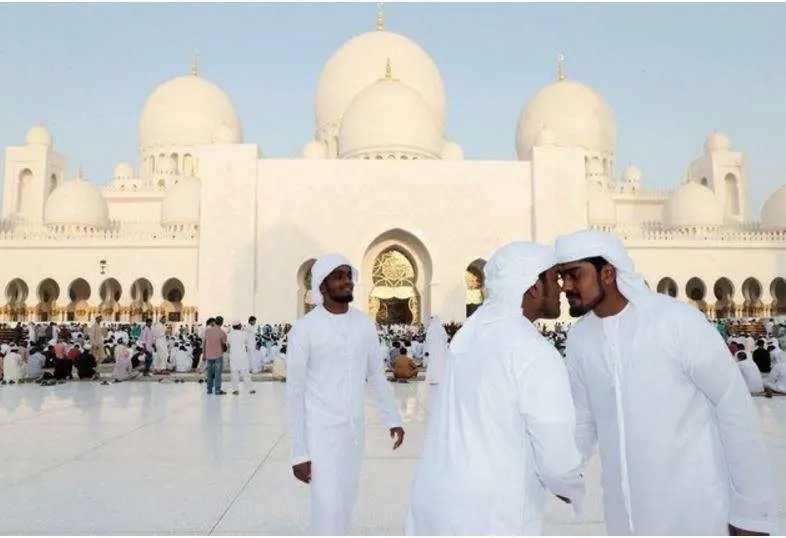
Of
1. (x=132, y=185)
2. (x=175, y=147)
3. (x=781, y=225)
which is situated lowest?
(x=781, y=225)

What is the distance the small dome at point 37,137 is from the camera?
2836 cm

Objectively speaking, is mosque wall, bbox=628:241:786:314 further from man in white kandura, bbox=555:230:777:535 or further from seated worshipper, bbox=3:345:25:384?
man in white kandura, bbox=555:230:777:535

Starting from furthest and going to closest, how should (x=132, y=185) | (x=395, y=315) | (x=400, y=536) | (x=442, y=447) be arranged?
1. (x=132, y=185)
2. (x=395, y=315)
3. (x=400, y=536)
4. (x=442, y=447)

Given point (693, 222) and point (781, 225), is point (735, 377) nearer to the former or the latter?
point (693, 222)

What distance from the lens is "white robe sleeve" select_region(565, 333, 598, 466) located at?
1.92 metres

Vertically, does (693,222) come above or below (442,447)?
above

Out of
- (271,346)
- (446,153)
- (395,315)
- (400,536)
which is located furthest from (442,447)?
(446,153)

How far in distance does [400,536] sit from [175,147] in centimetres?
2932

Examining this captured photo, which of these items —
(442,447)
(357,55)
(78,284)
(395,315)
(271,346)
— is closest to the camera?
(442,447)

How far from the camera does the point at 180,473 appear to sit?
374 centimetres

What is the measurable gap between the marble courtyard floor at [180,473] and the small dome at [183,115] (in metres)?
24.3

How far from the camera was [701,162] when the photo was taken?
29672 mm

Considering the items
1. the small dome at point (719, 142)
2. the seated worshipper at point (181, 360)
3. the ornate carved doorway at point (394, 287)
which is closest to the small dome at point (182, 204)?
the ornate carved doorway at point (394, 287)

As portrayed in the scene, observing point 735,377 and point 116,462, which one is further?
point 116,462
